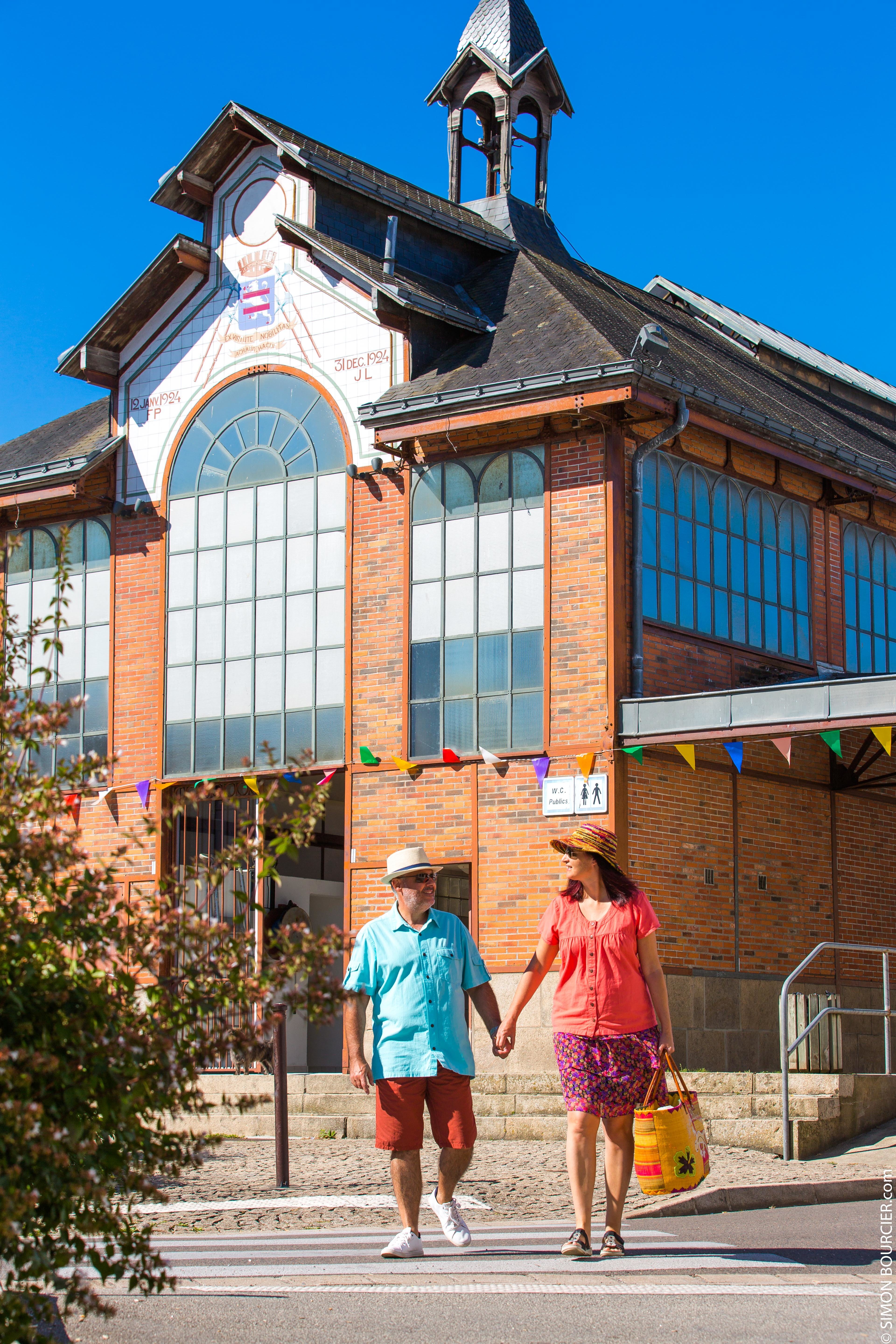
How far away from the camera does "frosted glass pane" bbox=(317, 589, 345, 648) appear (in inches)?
712

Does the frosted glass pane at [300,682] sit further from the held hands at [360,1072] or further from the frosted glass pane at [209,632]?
the held hands at [360,1072]

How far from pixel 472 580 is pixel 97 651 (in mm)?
5180

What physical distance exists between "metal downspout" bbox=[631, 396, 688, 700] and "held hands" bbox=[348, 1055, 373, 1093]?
916 cm

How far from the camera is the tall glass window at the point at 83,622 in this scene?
781 inches

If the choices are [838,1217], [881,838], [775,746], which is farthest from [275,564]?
[838,1217]

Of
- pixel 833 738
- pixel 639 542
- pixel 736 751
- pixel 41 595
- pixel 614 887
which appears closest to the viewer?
pixel 614 887

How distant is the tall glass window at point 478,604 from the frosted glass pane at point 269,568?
1761 mm

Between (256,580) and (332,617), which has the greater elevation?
(256,580)

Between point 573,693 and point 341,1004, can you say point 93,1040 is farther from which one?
point 573,693

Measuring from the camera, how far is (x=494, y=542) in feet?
56.1

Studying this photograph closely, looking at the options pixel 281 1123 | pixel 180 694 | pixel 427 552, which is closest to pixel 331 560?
pixel 427 552

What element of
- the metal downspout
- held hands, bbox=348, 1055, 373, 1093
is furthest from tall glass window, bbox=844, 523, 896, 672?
held hands, bbox=348, 1055, 373, 1093

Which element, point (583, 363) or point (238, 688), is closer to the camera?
point (583, 363)

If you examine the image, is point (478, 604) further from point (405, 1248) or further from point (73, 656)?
point (405, 1248)
